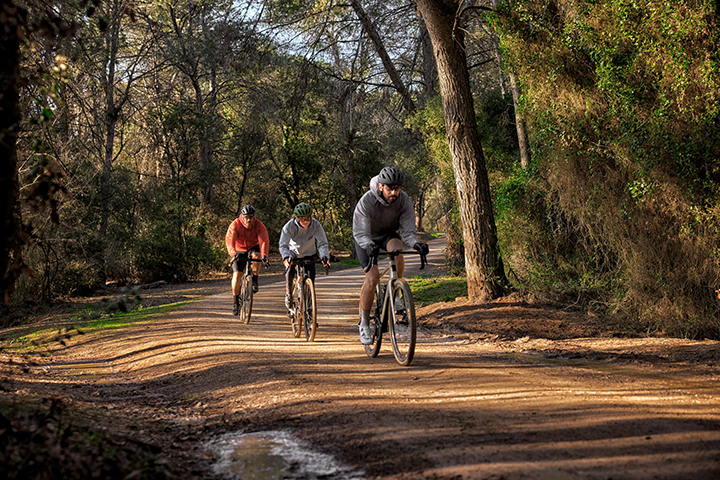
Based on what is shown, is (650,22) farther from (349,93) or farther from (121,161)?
(121,161)

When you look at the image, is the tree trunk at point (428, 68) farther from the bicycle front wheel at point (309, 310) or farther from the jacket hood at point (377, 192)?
the jacket hood at point (377, 192)

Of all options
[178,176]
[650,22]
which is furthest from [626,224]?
[178,176]

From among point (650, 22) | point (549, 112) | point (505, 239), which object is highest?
point (650, 22)

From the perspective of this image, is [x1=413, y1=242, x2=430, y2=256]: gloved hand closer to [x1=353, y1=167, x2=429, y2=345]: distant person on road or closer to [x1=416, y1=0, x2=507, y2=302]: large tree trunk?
[x1=353, y1=167, x2=429, y2=345]: distant person on road

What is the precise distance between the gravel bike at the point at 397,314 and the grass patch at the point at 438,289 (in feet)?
18.1

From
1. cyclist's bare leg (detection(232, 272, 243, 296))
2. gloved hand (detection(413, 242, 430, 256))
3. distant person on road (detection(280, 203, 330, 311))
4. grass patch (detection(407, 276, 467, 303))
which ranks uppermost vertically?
distant person on road (detection(280, 203, 330, 311))

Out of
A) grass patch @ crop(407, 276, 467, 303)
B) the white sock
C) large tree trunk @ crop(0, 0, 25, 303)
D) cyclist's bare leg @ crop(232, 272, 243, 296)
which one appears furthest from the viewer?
grass patch @ crop(407, 276, 467, 303)

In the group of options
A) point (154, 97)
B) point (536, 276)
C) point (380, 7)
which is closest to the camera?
point (536, 276)

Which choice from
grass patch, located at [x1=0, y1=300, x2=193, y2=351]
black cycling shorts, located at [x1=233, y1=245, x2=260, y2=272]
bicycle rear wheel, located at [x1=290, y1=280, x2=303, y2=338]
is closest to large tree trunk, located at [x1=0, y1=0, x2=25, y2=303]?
bicycle rear wheel, located at [x1=290, y1=280, x2=303, y2=338]

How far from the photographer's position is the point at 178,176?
24938mm

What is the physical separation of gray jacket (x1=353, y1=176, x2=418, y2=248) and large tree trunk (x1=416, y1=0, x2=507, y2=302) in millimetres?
4083

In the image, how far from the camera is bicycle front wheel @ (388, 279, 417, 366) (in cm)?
679

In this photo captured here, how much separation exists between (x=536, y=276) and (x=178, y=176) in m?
17.6

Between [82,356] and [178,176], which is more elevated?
[178,176]
